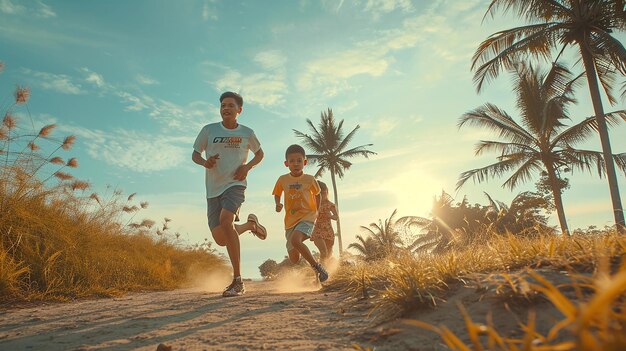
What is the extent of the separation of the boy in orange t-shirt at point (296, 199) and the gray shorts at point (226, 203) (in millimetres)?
865

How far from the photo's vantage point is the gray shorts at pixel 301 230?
15.9ft

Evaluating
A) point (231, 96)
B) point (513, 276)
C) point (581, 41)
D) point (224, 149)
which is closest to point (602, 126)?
point (581, 41)

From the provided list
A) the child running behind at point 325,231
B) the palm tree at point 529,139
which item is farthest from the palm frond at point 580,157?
the child running behind at point 325,231

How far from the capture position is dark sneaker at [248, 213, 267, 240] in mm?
5346

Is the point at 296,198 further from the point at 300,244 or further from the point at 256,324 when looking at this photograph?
the point at 256,324

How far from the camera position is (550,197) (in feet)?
66.1

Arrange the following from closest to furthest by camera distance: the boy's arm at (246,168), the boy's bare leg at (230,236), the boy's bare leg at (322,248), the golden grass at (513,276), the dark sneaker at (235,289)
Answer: the golden grass at (513,276)
the dark sneaker at (235,289)
the boy's bare leg at (230,236)
the boy's arm at (246,168)
the boy's bare leg at (322,248)

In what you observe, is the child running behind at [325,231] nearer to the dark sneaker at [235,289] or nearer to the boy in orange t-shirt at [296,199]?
the boy in orange t-shirt at [296,199]

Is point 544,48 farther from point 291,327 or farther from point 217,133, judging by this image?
point 291,327

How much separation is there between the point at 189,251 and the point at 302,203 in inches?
234

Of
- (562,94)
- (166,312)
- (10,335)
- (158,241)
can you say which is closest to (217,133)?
(166,312)

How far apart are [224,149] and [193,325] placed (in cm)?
237

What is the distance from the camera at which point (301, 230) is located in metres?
4.82

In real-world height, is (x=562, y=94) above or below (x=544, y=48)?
below
